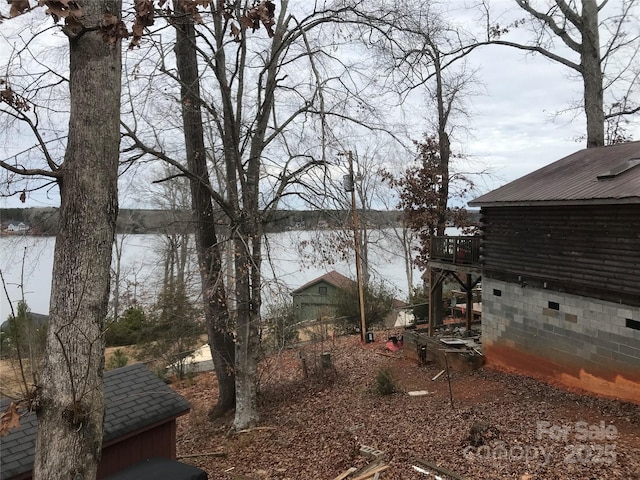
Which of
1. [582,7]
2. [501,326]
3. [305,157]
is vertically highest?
[582,7]

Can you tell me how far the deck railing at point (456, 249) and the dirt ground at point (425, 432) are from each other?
136 inches

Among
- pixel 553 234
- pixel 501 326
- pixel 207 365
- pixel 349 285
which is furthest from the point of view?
pixel 349 285

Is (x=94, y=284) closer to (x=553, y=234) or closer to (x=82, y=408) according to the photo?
(x=82, y=408)

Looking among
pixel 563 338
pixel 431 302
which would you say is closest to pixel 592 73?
pixel 431 302

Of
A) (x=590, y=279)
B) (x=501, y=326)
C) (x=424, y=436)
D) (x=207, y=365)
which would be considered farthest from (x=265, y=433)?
(x=207, y=365)

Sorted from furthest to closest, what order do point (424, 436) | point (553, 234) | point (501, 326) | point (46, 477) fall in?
point (501, 326)
point (553, 234)
point (424, 436)
point (46, 477)

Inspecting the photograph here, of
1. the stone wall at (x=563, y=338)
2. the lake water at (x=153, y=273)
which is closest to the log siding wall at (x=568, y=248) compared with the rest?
the stone wall at (x=563, y=338)

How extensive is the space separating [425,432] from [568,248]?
5.33 m

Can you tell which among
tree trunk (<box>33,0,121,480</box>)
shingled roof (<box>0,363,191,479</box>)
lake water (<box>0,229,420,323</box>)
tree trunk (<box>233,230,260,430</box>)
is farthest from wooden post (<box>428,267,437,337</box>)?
tree trunk (<box>33,0,121,480</box>)

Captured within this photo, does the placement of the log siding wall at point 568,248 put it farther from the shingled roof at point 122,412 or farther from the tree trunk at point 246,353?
the shingled roof at point 122,412

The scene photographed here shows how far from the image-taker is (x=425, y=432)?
27.2ft

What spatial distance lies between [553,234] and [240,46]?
8.12 m

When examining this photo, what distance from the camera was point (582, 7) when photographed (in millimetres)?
15367

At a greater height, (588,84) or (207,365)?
(588,84)
